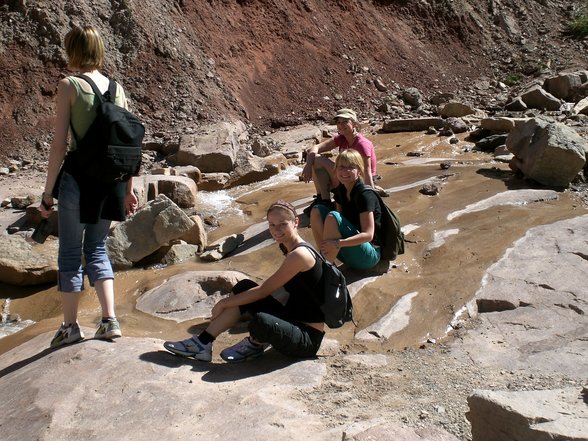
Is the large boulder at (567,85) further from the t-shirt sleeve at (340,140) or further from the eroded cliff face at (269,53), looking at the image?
the t-shirt sleeve at (340,140)

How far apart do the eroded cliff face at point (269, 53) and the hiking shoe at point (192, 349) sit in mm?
7848

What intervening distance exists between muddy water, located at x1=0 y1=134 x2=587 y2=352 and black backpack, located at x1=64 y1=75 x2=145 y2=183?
1509 mm

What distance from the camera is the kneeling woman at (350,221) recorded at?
516 cm

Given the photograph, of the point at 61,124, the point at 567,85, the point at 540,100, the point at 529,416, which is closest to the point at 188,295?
the point at 61,124

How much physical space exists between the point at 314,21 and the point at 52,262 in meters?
10.9

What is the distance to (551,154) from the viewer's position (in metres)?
7.68

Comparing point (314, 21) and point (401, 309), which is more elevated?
point (314, 21)

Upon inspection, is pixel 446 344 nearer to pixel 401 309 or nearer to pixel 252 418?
pixel 401 309

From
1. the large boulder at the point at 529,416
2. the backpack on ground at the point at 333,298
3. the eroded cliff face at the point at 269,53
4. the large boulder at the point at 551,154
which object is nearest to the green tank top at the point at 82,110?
the backpack on ground at the point at 333,298

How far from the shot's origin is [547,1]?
19.6 metres

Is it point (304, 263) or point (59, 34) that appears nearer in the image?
point (304, 263)

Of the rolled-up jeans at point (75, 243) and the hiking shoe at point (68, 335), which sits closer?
the rolled-up jeans at point (75, 243)

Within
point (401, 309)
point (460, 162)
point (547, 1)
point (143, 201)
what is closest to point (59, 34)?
point (143, 201)

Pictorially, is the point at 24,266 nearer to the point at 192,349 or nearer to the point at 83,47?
the point at 192,349
